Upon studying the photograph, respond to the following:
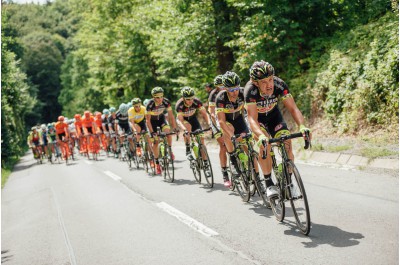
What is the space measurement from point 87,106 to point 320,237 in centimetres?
5369

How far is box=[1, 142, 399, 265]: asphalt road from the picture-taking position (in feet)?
16.4

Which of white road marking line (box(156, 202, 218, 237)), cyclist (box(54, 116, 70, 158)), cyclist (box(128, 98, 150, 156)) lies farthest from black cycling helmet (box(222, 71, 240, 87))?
cyclist (box(54, 116, 70, 158))

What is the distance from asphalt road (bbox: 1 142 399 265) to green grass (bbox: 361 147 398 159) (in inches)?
32.0

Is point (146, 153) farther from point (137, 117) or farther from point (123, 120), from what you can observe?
point (123, 120)

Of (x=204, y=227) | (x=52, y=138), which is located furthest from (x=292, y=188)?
(x=52, y=138)

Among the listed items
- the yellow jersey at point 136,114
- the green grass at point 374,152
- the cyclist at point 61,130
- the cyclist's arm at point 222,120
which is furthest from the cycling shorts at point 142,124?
the cyclist at point 61,130

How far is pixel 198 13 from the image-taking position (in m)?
19.7

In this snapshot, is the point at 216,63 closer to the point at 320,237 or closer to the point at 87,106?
the point at 320,237

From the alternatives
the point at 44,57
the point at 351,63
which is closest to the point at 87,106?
the point at 44,57

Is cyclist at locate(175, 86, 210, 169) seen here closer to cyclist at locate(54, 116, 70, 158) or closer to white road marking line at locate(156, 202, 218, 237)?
white road marking line at locate(156, 202, 218, 237)

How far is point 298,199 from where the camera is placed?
5.34 m

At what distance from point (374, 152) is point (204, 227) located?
4865mm

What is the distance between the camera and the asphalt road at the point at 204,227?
196 inches

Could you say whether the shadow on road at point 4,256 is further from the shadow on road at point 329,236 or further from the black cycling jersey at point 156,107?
the black cycling jersey at point 156,107
